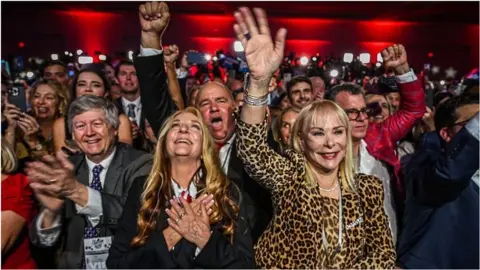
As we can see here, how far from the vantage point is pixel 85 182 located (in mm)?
2553

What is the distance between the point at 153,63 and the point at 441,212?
1.47 metres

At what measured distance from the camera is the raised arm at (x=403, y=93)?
2795mm

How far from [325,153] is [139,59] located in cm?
116

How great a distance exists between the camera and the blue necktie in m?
2.41

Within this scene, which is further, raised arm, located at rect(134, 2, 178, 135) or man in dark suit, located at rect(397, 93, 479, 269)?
raised arm, located at rect(134, 2, 178, 135)

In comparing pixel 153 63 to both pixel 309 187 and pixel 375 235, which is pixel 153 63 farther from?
pixel 375 235

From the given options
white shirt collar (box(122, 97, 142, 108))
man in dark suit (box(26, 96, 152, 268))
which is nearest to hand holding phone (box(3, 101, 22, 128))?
man in dark suit (box(26, 96, 152, 268))

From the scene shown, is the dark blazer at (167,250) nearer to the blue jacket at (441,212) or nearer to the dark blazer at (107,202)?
the dark blazer at (107,202)

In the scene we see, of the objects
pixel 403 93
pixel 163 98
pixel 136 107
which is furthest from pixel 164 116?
pixel 136 107

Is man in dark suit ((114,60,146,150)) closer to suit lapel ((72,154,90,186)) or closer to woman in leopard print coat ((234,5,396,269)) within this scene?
suit lapel ((72,154,90,186))

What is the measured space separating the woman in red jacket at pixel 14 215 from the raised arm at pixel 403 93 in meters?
1.74

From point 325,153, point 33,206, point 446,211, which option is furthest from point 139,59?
point 446,211

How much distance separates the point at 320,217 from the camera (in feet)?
6.68

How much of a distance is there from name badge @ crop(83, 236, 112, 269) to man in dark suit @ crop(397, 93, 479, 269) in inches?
48.0
